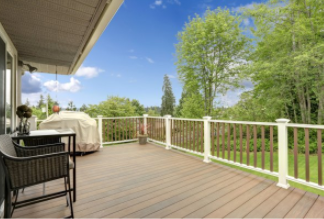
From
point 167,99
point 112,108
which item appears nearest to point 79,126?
point 112,108

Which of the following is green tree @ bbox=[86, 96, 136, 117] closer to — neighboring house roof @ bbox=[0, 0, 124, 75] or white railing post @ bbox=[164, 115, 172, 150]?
white railing post @ bbox=[164, 115, 172, 150]

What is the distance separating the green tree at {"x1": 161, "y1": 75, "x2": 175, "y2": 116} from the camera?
19188 mm

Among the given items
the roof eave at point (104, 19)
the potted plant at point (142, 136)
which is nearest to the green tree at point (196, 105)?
the potted plant at point (142, 136)

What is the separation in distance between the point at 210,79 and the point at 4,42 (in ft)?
31.5

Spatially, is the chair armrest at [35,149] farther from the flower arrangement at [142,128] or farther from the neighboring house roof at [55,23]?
the flower arrangement at [142,128]

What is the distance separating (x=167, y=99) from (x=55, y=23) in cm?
1718

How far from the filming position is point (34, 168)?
1.64m

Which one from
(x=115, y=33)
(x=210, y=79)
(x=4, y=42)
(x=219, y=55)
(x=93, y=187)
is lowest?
(x=93, y=187)

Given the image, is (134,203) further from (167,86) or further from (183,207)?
(167,86)

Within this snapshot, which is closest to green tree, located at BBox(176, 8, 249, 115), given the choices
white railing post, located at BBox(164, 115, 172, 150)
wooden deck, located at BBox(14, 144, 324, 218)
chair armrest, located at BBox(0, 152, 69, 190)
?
white railing post, located at BBox(164, 115, 172, 150)

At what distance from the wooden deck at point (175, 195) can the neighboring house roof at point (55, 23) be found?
240 centimetres

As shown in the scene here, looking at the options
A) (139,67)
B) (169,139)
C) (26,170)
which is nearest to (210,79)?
(169,139)

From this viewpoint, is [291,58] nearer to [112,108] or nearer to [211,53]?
[211,53]

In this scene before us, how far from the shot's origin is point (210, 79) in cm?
1048
